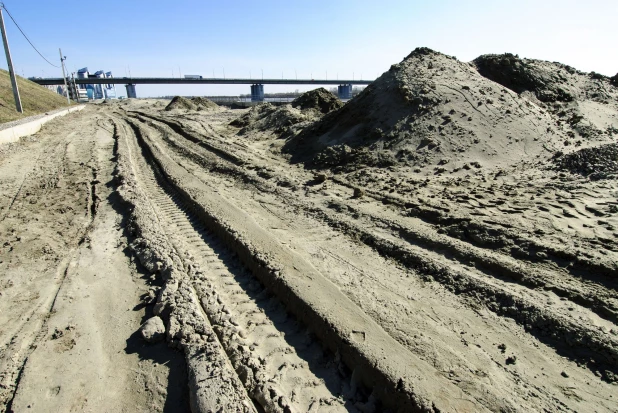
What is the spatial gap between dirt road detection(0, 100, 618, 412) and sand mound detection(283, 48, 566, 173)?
2154mm

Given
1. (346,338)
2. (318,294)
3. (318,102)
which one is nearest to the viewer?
(346,338)

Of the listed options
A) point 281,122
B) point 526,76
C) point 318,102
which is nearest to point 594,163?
point 526,76

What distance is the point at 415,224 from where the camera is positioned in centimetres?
553

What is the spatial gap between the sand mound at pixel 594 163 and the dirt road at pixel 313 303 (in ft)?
3.26

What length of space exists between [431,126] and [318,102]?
1094 centimetres

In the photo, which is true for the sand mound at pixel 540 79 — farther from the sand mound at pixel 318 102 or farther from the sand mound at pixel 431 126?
the sand mound at pixel 318 102

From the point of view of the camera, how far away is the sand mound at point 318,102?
19.5 m

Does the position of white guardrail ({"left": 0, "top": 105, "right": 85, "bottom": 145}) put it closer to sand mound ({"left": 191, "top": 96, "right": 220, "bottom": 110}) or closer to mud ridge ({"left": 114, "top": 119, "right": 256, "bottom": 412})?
mud ridge ({"left": 114, "top": 119, "right": 256, "bottom": 412})

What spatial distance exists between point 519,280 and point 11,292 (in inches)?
234

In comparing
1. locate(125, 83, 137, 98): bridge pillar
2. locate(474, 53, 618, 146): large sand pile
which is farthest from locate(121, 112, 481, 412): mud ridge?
locate(125, 83, 137, 98): bridge pillar

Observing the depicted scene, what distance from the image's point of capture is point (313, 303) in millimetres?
3646

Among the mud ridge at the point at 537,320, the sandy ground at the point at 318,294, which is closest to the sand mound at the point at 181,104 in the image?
the sandy ground at the point at 318,294

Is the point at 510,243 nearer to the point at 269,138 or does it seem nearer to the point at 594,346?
the point at 594,346

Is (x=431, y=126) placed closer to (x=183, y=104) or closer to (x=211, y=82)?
(x=183, y=104)
